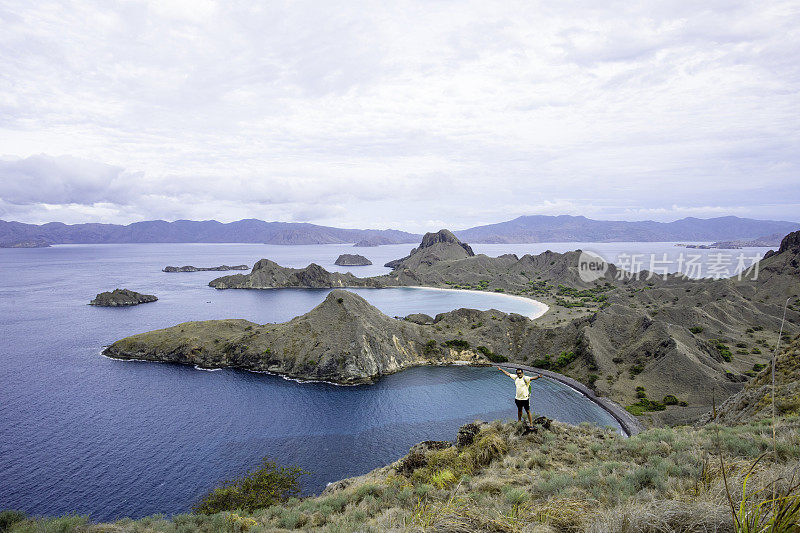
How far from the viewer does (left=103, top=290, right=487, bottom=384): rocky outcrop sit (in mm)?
62812

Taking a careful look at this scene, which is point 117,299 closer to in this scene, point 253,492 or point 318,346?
point 318,346

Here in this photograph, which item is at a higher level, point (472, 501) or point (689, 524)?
point (689, 524)

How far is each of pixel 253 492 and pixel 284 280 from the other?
15271 centimetres

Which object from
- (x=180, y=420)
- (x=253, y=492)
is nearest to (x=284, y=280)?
(x=180, y=420)

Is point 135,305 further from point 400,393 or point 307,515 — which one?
point 307,515

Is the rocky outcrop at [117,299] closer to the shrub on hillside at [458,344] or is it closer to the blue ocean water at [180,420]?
the blue ocean water at [180,420]

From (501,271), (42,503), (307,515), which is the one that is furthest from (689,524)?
(501,271)

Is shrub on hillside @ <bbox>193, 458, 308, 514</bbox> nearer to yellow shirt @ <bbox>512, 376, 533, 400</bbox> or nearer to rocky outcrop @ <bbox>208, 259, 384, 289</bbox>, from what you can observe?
yellow shirt @ <bbox>512, 376, 533, 400</bbox>

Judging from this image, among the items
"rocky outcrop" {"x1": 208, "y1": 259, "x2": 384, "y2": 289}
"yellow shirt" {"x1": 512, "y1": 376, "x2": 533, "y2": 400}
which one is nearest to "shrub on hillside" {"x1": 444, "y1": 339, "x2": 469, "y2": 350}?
"yellow shirt" {"x1": 512, "y1": 376, "x2": 533, "y2": 400}

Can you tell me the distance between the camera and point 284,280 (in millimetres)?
174125

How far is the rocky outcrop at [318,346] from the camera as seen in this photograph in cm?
6281

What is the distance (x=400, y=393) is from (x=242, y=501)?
31.7m

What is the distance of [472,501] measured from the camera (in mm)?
11930

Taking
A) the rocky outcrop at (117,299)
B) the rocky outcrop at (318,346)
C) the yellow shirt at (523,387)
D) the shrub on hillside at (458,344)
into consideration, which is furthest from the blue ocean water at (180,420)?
the rocky outcrop at (117,299)
